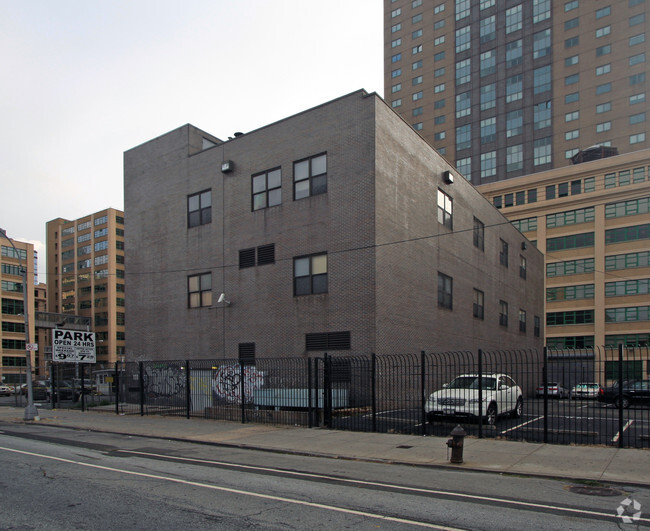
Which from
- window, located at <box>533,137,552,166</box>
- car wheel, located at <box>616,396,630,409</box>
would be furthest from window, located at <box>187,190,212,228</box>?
window, located at <box>533,137,552,166</box>

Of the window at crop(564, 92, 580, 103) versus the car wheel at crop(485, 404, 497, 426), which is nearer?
the car wheel at crop(485, 404, 497, 426)

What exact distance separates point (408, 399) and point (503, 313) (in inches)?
781

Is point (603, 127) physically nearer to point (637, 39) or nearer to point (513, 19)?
point (637, 39)

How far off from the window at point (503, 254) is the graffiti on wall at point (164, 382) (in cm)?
2279

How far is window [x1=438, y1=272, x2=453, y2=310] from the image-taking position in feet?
85.1

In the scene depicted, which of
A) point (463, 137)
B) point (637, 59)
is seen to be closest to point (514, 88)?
point (463, 137)

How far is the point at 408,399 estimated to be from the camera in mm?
18031

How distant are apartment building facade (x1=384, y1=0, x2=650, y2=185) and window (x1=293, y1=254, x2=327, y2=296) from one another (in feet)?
213

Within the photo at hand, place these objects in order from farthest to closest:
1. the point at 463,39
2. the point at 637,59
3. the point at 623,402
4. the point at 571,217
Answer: the point at 463,39 < the point at 637,59 < the point at 571,217 < the point at 623,402

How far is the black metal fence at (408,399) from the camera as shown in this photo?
13.1 meters

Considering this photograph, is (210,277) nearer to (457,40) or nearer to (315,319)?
(315,319)

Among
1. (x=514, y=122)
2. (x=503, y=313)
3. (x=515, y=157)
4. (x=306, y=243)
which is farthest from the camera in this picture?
(x=514, y=122)

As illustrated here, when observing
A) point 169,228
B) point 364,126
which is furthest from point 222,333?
point 364,126

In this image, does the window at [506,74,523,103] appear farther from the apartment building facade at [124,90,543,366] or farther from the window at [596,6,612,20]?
the apartment building facade at [124,90,543,366]
